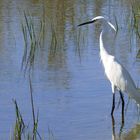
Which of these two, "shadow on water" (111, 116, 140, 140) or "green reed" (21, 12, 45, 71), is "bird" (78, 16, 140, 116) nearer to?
"shadow on water" (111, 116, 140, 140)

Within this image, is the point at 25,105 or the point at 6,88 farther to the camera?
the point at 6,88

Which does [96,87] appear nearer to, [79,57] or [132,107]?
[132,107]

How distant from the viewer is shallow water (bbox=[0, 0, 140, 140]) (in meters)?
7.55

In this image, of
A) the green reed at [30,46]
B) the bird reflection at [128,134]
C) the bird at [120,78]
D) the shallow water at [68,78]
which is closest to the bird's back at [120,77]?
the bird at [120,78]

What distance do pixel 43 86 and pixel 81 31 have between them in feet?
13.4

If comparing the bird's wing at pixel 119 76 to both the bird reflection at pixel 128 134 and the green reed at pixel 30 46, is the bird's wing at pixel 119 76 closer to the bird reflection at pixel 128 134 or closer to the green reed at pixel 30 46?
the bird reflection at pixel 128 134

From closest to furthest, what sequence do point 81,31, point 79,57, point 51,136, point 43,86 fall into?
point 51,136 → point 43,86 → point 79,57 → point 81,31

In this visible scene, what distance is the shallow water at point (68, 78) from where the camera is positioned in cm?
A: 755

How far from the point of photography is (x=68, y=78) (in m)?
9.52

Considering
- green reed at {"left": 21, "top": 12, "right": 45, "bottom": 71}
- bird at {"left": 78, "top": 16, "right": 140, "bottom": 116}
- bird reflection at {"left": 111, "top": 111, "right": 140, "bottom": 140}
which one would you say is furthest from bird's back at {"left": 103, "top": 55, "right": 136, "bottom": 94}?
green reed at {"left": 21, "top": 12, "right": 45, "bottom": 71}

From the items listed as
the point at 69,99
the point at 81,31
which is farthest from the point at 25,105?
the point at 81,31

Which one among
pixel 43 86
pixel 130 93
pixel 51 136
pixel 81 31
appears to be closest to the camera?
pixel 51 136

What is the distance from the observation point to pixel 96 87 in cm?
903

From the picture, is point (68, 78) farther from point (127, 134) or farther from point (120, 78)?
point (127, 134)
